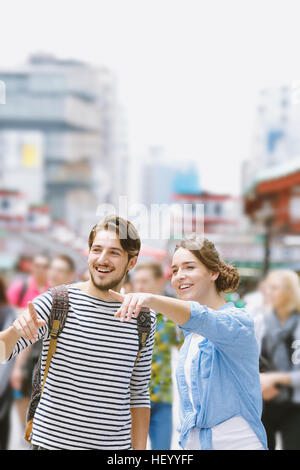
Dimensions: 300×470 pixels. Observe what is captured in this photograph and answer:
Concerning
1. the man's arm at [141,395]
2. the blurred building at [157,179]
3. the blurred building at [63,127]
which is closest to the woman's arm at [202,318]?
the man's arm at [141,395]

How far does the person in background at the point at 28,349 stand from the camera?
14.8 ft

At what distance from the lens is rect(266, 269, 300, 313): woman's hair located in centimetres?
388

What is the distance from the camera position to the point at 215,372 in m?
2.12

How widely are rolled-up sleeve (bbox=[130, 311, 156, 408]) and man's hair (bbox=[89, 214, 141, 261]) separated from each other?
0.76 ft

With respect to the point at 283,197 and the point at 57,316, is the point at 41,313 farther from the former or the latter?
the point at 283,197

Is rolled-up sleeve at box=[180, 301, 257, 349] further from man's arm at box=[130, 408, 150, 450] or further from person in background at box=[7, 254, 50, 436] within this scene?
person in background at box=[7, 254, 50, 436]

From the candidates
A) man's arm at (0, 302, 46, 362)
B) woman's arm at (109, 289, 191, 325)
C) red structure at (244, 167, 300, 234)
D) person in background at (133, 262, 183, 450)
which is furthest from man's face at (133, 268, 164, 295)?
red structure at (244, 167, 300, 234)

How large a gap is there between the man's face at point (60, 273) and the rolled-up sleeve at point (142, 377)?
143cm

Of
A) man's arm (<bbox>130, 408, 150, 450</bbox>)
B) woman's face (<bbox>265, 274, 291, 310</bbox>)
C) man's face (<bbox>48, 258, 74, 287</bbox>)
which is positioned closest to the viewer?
man's arm (<bbox>130, 408, 150, 450</bbox>)

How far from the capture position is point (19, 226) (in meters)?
57.9

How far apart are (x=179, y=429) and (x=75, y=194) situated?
7640cm

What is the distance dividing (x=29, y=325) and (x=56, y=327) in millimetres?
141

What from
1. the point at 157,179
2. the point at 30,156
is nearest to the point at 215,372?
the point at 30,156

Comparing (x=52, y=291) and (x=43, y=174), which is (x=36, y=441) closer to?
(x=52, y=291)
